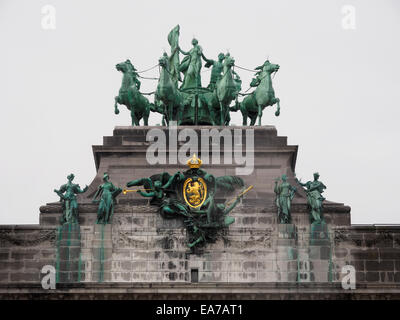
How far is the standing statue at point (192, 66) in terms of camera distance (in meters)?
58.1

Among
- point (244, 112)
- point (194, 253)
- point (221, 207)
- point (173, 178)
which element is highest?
point (244, 112)

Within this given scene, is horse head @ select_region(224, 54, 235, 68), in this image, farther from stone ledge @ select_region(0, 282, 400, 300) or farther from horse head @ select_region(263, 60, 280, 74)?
stone ledge @ select_region(0, 282, 400, 300)

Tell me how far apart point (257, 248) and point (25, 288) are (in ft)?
26.4

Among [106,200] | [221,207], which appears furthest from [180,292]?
[106,200]

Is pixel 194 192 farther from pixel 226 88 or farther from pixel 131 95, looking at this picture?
pixel 131 95

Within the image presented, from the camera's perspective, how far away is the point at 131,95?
54625 mm

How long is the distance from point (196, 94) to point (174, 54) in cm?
202

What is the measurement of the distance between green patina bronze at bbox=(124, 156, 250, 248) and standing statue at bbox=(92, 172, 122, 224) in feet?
2.11

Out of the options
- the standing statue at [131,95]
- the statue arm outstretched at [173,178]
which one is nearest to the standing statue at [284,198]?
the statue arm outstretched at [173,178]

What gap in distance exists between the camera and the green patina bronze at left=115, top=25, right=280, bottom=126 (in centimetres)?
5462

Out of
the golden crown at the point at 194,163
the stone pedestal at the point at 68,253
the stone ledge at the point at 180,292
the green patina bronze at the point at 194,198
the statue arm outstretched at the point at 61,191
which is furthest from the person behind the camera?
the golden crown at the point at 194,163

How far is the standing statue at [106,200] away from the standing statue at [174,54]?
7720 mm

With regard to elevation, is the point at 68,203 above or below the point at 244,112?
below

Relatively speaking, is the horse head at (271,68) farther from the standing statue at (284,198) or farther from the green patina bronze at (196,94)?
the standing statue at (284,198)
